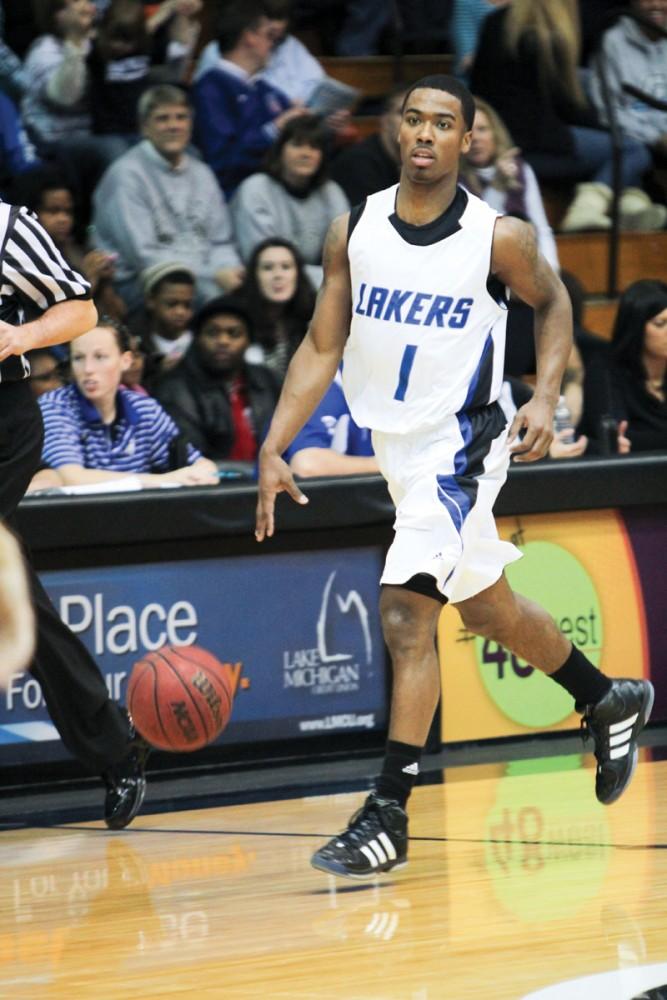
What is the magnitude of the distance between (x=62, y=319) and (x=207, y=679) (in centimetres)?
132

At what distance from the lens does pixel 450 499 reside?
511 cm

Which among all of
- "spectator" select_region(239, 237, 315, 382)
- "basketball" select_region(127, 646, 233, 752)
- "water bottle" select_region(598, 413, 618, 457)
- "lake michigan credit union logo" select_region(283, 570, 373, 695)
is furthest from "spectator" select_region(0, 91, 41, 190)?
"basketball" select_region(127, 646, 233, 752)

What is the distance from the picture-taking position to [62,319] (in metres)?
5.43

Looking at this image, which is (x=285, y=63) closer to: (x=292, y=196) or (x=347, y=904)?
(x=292, y=196)

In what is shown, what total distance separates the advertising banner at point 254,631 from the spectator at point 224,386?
1.30 m

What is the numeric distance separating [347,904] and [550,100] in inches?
281

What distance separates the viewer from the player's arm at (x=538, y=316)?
5059mm

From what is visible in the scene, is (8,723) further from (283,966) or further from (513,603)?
(283,966)

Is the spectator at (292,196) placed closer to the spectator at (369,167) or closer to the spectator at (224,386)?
the spectator at (369,167)

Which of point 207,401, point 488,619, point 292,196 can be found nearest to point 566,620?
point 207,401

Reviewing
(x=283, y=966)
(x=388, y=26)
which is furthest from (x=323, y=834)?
(x=388, y=26)

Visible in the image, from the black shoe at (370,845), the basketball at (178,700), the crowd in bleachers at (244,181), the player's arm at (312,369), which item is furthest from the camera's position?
the crowd in bleachers at (244,181)

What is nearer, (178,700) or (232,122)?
(178,700)

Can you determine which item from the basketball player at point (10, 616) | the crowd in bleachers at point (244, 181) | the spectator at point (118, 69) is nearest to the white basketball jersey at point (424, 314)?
the crowd in bleachers at point (244, 181)
